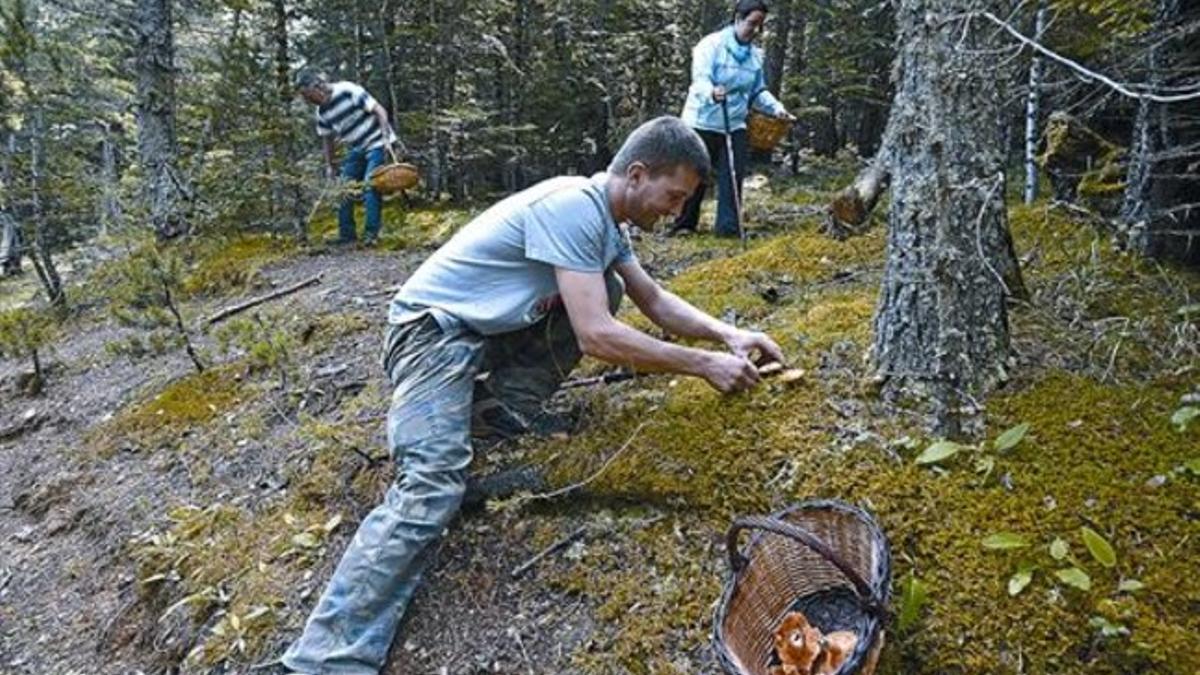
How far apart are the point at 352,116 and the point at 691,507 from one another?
601 cm

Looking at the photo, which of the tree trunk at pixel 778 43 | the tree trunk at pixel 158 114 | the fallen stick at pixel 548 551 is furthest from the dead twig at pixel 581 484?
the tree trunk at pixel 778 43

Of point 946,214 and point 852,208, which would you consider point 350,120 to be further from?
point 946,214

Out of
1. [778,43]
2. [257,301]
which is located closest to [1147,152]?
[257,301]

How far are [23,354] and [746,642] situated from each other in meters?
6.59

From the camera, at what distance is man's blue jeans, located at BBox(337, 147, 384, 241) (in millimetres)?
7566

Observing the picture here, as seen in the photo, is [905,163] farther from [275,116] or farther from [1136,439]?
[275,116]

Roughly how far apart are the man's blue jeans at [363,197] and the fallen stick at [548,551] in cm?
529

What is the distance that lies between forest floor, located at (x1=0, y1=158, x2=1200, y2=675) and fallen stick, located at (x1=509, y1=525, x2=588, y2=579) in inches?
0.6

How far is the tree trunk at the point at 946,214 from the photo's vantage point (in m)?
2.55

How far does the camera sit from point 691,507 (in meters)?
2.74

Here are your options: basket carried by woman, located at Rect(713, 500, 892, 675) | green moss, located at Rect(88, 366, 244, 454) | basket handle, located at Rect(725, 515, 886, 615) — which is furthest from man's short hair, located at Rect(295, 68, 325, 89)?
basket handle, located at Rect(725, 515, 886, 615)

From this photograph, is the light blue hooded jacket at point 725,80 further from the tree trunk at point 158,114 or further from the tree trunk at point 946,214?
the tree trunk at point 158,114

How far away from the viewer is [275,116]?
7.30 metres

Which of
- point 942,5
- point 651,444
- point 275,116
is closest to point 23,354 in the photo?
point 275,116
